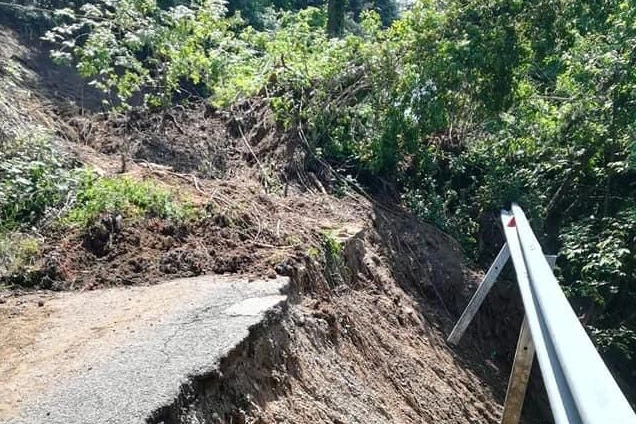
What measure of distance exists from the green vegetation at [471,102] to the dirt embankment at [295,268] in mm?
552

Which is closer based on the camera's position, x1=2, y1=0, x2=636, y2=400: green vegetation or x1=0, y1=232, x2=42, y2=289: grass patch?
x1=0, y1=232, x2=42, y2=289: grass patch

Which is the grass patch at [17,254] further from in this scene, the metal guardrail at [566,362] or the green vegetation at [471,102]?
the metal guardrail at [566,362]

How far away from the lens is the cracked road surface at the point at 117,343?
10.9ft

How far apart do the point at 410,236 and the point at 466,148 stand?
6.67 ft

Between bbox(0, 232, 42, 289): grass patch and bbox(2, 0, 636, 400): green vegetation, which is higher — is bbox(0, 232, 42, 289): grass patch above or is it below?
below

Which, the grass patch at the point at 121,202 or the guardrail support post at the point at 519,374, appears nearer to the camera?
the guardrail support post at the point at 519,374

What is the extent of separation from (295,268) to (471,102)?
4.00m

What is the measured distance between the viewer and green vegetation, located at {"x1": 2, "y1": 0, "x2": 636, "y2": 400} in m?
7.27

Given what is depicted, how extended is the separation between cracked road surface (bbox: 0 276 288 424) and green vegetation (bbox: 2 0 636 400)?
335cm

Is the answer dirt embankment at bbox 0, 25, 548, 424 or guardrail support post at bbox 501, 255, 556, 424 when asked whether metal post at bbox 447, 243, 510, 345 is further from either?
guardrail support post at bbox 501, 255, 556, 424

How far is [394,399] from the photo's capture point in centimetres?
516

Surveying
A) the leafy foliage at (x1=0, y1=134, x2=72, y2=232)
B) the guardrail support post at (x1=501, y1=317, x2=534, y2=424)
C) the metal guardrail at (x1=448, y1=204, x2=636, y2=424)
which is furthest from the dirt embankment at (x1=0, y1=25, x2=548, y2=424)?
the metal guardrail at (x1=448, y1=204, x2=636, y2=424)

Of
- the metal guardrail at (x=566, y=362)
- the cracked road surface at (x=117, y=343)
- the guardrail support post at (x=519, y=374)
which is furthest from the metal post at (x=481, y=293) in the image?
the cracked road surface at (x=117, y=343)

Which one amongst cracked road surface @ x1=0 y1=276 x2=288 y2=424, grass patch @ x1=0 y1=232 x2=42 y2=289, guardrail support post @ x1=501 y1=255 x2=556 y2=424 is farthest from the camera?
grass patch @ x1=0 y1=232 x2=42 y2=289
